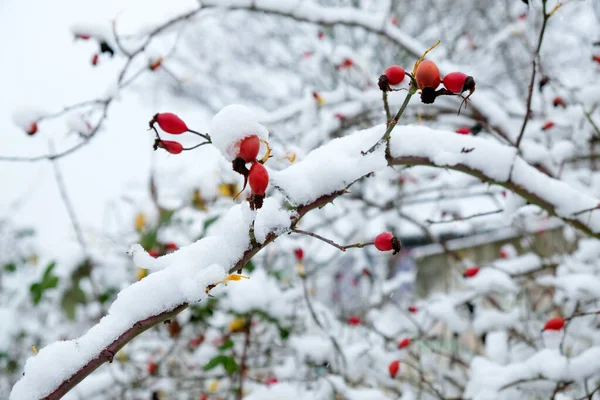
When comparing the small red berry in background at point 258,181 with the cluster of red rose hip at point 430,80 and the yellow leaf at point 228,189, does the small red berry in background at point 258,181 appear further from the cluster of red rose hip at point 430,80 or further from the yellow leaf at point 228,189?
the yellow leaf at point 228,189

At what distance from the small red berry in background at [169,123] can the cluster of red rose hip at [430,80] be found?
0.93ft

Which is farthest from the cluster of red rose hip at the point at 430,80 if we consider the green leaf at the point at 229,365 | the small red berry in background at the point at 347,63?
the small red berry in background at the point at 347,63

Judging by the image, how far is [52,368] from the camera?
1.67 ft

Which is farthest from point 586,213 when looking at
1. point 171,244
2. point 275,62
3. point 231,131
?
point 275,62

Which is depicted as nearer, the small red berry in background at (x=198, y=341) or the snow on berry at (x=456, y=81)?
the snow on berry at (x=456, y=81)

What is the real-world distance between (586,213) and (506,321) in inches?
29.4

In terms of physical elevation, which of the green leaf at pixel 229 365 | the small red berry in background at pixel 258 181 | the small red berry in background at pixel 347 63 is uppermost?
the small red berry in background at pixel 347 63

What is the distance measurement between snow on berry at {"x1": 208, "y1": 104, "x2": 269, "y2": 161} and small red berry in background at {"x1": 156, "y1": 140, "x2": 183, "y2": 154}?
9 centimetres

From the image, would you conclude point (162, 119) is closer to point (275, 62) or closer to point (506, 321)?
point (506, 321)

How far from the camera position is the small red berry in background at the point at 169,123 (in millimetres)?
582

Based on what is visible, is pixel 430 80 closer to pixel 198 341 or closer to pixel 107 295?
pixel 198 341

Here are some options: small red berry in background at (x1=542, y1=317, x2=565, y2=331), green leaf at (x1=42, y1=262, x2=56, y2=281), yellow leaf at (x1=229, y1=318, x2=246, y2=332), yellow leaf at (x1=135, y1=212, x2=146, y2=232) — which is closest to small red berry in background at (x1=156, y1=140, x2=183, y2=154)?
small red berry in background at (x1=542, y1=317, x2=565, y2=331)

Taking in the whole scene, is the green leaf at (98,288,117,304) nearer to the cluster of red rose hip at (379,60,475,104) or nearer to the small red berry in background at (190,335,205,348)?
the small red berry in background at (190,335,205,348)

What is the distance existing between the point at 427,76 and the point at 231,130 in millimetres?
257
